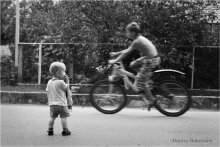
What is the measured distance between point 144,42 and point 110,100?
135cm

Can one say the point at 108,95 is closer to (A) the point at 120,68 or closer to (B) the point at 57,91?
(A) the point at 120,68

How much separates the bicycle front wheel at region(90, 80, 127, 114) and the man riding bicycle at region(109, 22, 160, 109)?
1.21 ft

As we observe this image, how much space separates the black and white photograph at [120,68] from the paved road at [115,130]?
0.06ft

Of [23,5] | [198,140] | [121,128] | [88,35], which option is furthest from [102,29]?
[23,5]

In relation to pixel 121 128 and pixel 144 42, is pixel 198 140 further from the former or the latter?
pixel 144 42

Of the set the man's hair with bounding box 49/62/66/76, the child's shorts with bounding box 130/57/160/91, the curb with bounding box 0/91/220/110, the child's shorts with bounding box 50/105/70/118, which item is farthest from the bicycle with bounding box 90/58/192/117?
the curb with bounding box 0/91/220/110

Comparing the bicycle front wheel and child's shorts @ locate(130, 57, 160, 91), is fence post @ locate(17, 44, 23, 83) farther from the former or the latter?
child's shorts @ locate(130, 57, 160, 91)

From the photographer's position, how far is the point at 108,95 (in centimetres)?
711

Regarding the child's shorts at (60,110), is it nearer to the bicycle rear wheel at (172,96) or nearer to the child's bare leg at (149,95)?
the child's bare leg at (149,95)

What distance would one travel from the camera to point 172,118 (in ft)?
22.8

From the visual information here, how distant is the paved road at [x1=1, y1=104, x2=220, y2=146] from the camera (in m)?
5.50

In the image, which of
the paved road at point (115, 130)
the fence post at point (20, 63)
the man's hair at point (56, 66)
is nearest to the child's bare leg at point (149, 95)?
the paved road at point (115, 130)

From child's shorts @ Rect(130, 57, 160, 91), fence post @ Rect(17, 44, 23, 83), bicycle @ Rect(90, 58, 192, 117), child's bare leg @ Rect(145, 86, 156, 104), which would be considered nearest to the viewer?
child's shorts @ Rect(130, 57, 160, 91)

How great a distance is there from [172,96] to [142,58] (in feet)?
3.03
